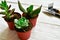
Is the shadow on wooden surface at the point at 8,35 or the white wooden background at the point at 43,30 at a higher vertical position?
the white wooden background at the point at 43,30

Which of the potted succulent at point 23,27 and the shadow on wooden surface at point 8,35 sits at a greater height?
the potted succulent at point 23,27

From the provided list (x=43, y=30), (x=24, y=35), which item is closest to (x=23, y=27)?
(x=24, y=35)

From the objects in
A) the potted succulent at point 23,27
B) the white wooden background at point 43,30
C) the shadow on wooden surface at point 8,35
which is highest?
the potted succulent at point 23,27

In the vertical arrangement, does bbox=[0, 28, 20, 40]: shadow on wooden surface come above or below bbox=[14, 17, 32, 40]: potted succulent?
below

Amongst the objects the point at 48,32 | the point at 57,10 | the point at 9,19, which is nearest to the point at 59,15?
the point at 57,10

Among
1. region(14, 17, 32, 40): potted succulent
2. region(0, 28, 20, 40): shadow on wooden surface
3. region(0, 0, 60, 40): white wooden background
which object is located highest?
region(14, 17, 32, 40): potted succulent

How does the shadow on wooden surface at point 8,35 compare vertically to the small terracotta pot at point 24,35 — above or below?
below

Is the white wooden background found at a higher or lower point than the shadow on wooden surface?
higher

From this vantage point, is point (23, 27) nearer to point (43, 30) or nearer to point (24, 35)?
point (24, 35)

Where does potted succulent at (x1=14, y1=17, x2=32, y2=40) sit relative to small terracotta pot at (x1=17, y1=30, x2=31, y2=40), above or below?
above

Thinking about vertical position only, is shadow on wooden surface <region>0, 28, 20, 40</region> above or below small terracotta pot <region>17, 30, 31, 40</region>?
below

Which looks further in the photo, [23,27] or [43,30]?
[43,30]

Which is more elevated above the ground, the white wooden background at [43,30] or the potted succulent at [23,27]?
the potted succulent at [23,27]

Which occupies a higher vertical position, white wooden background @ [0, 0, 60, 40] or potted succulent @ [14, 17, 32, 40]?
potted succulent @ [14, 17, 32, 40]
